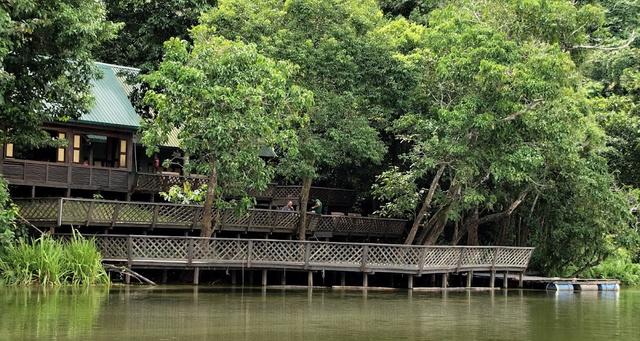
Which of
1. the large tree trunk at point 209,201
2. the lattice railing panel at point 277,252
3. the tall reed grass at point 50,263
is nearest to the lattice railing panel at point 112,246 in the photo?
the tall reed grass at point 50,263

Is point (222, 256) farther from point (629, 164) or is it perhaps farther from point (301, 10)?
point (629, 164)

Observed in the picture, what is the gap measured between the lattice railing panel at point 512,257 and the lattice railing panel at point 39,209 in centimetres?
1581

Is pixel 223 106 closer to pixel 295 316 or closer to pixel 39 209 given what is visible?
pixel 39 209

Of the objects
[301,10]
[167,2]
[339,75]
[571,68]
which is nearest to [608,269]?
[571,68]

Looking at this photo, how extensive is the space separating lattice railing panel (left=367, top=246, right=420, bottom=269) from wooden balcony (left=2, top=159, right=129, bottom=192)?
465 inches

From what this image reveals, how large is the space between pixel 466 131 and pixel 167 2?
46.6 ft

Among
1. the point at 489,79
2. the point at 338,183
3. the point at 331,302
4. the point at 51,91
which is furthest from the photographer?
the point at 338,183

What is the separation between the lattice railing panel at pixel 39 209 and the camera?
2736 cm

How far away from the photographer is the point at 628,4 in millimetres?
46656

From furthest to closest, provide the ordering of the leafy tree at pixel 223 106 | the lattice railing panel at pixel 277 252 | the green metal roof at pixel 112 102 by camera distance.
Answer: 1. the green metal roof at pixel 112 102
2. the lattice railing panel at pixel 277 252
3. the leafy tree at pixel 223 106

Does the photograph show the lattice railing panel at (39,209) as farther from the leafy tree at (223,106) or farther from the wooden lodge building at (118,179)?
the leafy tree at (223,106)

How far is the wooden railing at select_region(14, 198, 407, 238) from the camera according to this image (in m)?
27.6

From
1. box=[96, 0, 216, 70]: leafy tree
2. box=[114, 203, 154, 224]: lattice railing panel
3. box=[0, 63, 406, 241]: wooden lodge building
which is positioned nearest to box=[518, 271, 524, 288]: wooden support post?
box=[0, 63, 406, 241]: wooden lodge building

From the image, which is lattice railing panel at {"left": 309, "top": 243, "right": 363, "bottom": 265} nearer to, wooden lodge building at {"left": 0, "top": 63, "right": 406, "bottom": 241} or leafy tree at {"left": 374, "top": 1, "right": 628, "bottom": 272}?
leafy tree at {"left": 374, "top": 1, "right": 628, "bottom": 272}
